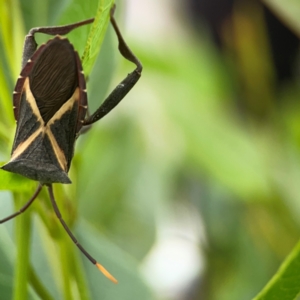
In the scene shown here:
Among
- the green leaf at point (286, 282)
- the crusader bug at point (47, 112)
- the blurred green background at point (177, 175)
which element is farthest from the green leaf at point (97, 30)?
the green leaf at point (286, 282)

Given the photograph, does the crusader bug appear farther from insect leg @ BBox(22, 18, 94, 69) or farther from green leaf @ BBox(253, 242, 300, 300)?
green leaf @ BBox(253, 242, 300, 300)

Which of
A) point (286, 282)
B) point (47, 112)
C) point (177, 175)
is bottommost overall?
point (177, 175)

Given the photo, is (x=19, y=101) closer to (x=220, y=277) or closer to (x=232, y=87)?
(x=220, y=277)

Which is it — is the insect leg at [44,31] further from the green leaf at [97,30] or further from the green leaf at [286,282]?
the green leaf at [286,282]

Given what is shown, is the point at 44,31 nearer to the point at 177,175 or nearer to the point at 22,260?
the point at 22,260

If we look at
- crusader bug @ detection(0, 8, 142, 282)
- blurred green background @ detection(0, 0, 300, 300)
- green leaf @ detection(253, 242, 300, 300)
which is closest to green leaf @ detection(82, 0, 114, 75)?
crusader bug @ detection(0, 8, 142, 282)

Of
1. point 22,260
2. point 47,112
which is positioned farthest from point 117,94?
point 22,260
